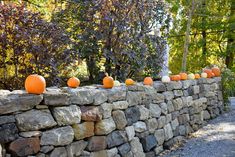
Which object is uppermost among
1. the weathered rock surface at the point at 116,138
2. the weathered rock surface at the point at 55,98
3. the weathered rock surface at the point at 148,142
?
the weathered rock surface at the point at 55,98

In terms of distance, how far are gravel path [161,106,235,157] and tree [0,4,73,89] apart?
1.92m

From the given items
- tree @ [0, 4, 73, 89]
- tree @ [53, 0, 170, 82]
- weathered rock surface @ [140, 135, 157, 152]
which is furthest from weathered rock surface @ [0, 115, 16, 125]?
tree @ [53, 0, 170, 82]

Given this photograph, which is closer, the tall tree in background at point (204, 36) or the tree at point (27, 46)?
the tree at point (27, 46)

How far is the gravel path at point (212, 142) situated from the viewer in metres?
4.70

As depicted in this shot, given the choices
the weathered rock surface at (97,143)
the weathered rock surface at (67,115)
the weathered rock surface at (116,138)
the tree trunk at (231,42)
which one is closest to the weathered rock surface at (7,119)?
the weathered rock surface at (67,115)

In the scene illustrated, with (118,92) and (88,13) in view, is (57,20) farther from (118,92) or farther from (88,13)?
(118,92)

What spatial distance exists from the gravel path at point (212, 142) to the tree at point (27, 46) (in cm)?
192

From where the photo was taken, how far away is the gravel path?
4.70m

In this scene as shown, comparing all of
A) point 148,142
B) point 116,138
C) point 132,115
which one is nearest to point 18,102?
point 116,138

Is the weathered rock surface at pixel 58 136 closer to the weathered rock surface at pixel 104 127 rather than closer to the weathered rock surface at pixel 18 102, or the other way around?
the weathered rock surface at pixel 18 102

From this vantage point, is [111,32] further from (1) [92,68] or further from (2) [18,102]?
(2) [18,102]

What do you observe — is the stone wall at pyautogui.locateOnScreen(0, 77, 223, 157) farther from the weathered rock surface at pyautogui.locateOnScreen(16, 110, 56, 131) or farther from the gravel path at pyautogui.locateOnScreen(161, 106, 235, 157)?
the gravel path at pyautogui.locateOnScreen(161, 106, 235, 157)

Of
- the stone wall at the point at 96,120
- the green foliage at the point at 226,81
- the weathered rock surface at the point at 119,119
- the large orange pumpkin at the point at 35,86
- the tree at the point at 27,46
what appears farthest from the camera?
the green foliage at the point at 226,81

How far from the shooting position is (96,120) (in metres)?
3.53
